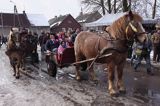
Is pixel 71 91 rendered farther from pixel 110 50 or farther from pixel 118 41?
pixel 118 41

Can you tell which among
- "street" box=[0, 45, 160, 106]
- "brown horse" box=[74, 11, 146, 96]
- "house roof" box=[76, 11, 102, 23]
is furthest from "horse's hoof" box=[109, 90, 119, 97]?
"house roof" box=[76, 11, 102, 23]

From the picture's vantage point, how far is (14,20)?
7406cm

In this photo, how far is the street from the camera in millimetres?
8617

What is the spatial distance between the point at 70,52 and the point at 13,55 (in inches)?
92.8

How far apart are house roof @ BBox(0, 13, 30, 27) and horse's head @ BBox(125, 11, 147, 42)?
65.3m

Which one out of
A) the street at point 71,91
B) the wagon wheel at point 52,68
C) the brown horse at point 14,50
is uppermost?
the brown horse at point 14,50

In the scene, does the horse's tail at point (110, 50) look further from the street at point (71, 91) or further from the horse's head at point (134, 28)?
the street at point (71, 91)

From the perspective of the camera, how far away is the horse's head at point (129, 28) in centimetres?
871

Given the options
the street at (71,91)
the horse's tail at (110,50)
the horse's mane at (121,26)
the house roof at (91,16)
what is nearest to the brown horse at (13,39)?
the street at (71,91)

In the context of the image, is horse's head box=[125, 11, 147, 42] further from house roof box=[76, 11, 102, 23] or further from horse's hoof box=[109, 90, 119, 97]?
house roof box=[76, 11, 102, 23]

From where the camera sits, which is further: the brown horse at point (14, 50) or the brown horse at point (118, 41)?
the brown horse at point (14, 50)

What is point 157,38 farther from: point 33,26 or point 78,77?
point 33,26

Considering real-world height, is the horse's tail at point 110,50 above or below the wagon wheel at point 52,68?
above

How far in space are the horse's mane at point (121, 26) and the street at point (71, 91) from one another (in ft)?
5.21
